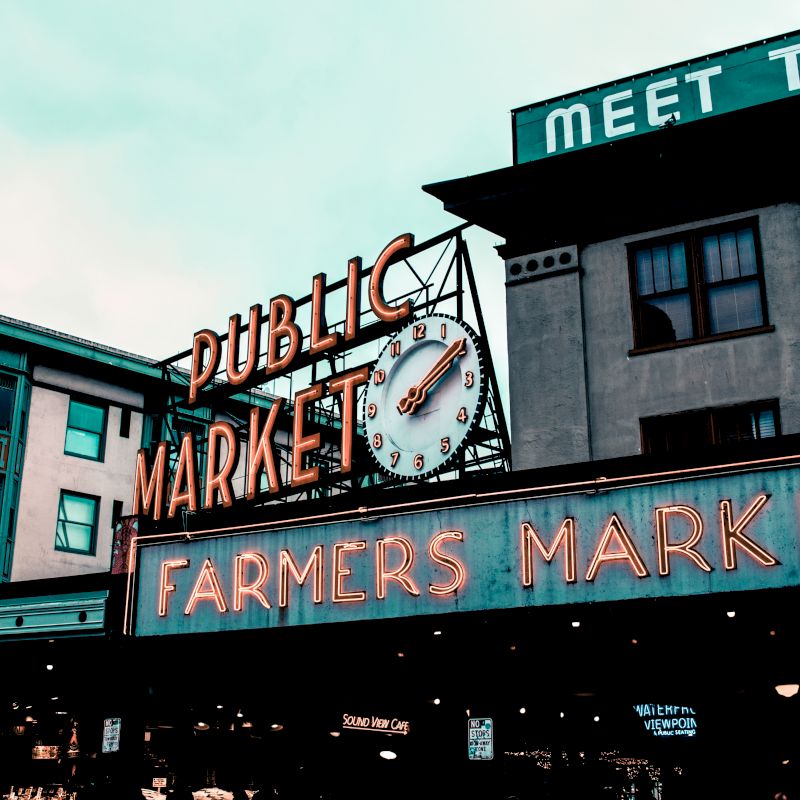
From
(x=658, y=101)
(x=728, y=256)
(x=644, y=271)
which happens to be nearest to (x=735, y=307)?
(x=728, y=256)

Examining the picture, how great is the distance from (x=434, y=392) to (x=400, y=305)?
2.60 m

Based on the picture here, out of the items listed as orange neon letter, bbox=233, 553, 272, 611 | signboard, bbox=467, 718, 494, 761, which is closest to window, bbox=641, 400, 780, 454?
signboard, bbox=467, 718, 494, 761

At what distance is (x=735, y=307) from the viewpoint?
66.8 ft

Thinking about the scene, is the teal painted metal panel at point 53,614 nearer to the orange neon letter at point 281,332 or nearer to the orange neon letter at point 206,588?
the orange neon letter at point 206,588

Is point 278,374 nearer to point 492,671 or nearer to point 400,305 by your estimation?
point 400,305

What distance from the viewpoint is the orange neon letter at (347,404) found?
79.3 feet

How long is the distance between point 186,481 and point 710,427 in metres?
12.5

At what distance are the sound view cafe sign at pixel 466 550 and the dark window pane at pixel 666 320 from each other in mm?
3482

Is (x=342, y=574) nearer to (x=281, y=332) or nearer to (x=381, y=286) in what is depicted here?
(x=381, y=286)

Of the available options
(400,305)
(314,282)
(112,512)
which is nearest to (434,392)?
(400,305)

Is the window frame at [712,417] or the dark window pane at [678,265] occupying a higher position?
the dark window pane at [678,265]

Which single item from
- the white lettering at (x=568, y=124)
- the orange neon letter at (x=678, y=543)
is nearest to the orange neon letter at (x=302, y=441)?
the white lettering at (x=568, y=124)

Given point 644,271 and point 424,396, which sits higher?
point 644,271

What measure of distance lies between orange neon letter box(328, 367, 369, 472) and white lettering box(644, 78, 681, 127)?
8.08m
